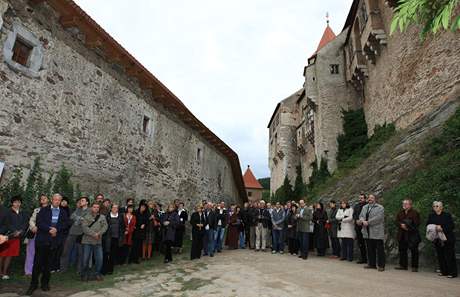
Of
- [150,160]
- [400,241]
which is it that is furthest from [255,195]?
[400,241]

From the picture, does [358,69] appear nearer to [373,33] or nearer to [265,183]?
[373,33]

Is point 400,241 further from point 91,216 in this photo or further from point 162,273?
point 91,216

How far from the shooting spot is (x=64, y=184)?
309 inches

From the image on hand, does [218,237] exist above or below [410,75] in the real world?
below

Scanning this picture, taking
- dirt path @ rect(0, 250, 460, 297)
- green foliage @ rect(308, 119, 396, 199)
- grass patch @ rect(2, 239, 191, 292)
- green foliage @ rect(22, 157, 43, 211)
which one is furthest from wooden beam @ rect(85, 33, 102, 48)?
green foliage @ rect(308, 119, 396, 199)

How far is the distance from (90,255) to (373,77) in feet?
58.6

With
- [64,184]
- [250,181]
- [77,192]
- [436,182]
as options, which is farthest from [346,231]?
[250,181]

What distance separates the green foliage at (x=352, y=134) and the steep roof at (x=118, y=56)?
32.6 feet

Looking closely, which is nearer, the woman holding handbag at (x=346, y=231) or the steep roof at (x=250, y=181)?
the woman holding handbag at (x=346, y=231)

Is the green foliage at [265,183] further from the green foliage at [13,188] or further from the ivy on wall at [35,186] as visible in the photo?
the green foliage at [13,188]

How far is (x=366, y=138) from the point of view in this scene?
20.1 m

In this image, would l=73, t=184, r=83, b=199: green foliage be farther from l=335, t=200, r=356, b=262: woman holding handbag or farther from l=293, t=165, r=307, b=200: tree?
l=293, t=165, r=307, b=200: tree

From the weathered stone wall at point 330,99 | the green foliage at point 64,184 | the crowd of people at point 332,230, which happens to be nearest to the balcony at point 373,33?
the weathered stone wall at point 330,99

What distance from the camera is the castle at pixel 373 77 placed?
41.1 ft
